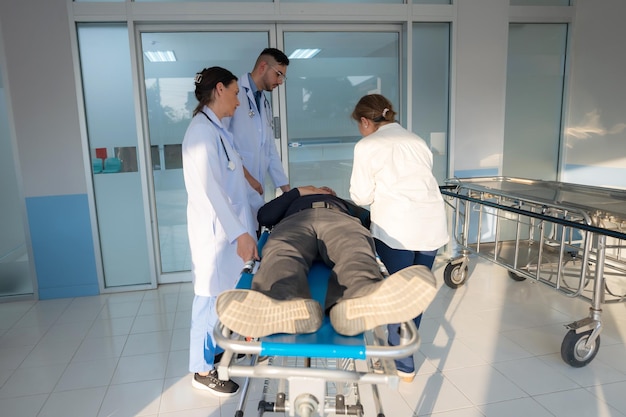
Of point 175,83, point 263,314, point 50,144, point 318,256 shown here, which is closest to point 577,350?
point 318,256

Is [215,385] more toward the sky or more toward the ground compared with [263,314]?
more toward the ground

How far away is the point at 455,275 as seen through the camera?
354 cm

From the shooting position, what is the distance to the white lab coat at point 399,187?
2035mm

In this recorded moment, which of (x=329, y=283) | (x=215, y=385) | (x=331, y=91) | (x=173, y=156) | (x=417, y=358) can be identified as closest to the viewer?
(x=329, y=283)

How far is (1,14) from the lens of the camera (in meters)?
3.26

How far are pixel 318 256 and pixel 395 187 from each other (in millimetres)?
492

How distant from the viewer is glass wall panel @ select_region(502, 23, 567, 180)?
14.1 ft

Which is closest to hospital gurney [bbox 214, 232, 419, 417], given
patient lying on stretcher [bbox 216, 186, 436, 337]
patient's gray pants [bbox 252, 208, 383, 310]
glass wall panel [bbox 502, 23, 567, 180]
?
patient lying on stretcher [bbox 216, 186, 436, 337]

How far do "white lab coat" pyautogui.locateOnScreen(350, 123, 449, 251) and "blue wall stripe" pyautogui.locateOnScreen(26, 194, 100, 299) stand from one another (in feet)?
8.41

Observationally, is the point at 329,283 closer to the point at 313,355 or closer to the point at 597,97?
the point at 313,355

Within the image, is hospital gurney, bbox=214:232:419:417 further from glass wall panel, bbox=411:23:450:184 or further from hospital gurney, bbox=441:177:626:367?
glass wall panel, bbox=411:23:450:184

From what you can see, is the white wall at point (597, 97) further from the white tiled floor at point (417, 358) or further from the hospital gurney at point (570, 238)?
the white tiled floor at point (417, 358)

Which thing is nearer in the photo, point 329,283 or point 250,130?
point 329,283

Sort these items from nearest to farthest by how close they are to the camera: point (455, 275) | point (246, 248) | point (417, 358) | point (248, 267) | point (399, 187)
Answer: point (248, 267) → point (246, 248) → point (399, 187) → point (417, 358) → point (455, 275)
